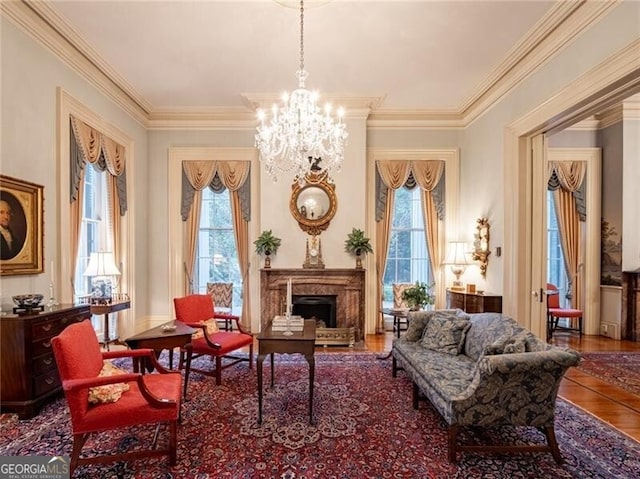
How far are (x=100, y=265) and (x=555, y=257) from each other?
7.32 meters

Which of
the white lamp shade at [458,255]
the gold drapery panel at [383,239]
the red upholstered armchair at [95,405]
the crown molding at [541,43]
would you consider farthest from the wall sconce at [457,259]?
the red upholstered armchair at [95,405]

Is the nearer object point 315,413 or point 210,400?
point 315,413

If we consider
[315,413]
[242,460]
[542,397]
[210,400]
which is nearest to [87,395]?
[242,460]

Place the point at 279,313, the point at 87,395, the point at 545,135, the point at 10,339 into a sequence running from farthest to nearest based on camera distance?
the point at 279,313 < the point at 545,135 < the point at 10,339 < the point at 87,395

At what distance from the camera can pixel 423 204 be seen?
20.1 feet

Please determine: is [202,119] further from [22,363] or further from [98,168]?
→ [22,363]

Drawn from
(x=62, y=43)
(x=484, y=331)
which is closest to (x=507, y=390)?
(x=484, y=331)

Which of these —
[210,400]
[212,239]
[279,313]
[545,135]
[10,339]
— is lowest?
[210,400]

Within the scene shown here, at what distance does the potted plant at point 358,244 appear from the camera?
555 centimetres

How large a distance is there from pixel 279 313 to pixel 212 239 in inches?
72.8

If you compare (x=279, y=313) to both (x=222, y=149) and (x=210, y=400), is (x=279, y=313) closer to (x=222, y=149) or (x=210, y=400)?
(x=210, y=400)

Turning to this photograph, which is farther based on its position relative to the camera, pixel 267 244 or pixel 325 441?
pixel 267 244

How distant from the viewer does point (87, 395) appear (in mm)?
2178

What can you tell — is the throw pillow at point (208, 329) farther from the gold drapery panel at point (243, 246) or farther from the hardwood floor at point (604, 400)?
the hardwood floor at point (604, 400)
